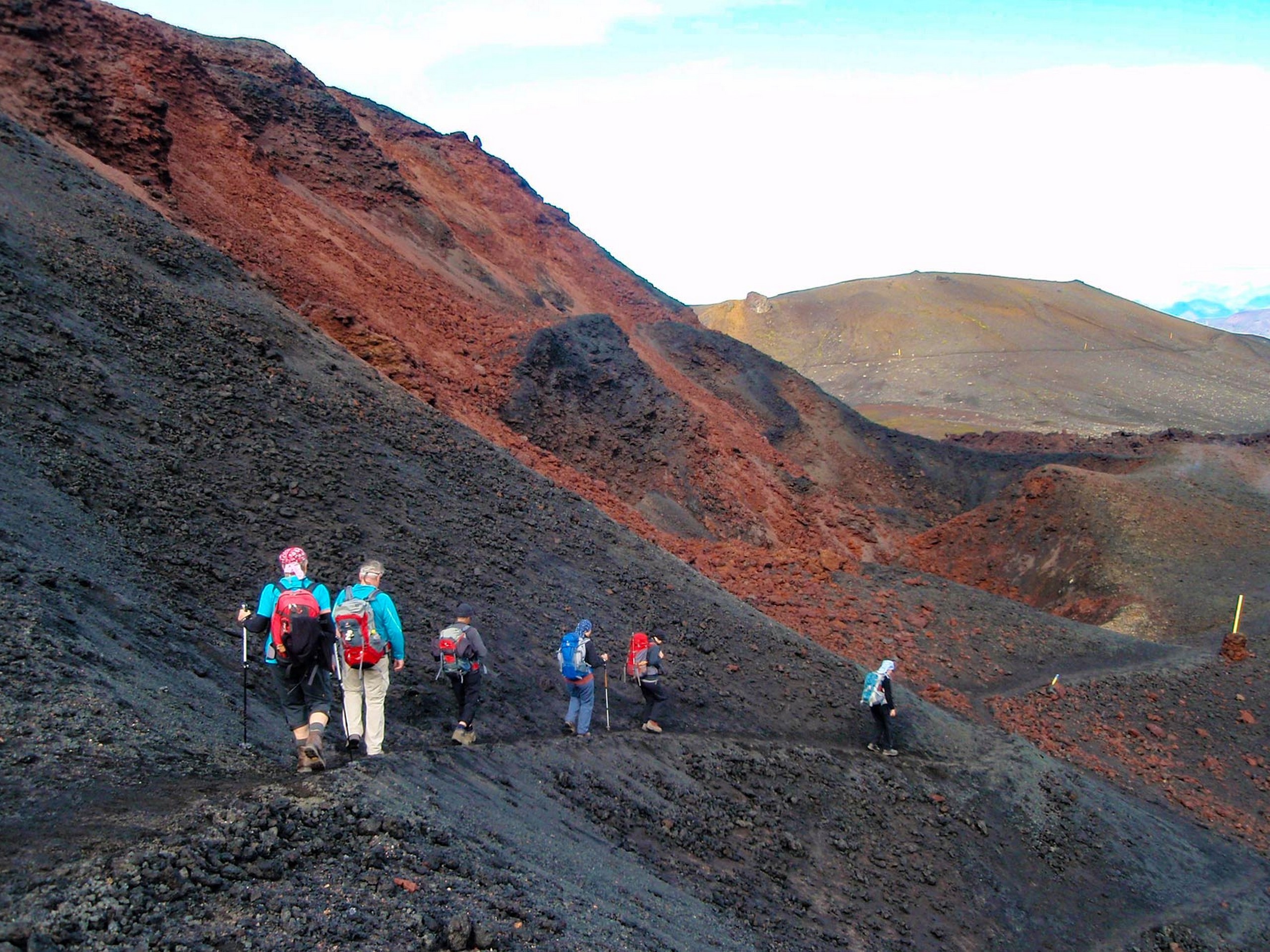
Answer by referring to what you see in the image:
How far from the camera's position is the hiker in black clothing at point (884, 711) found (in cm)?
1266

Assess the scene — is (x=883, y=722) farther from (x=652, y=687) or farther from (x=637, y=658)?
(x=637, y=658)

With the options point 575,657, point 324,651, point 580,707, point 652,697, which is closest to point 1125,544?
point 652,697

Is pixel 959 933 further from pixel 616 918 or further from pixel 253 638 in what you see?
pixel 253 638

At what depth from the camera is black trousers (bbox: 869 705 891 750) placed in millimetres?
12703

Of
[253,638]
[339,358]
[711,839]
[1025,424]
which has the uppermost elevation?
[1025,424]

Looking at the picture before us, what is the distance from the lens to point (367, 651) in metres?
6.62

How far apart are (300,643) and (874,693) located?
8781 millimetres

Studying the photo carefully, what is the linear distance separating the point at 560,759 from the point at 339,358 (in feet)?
29.9

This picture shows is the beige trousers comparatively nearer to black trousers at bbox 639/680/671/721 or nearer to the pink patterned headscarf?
the pink patterned headscarf

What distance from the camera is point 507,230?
38.8 metres

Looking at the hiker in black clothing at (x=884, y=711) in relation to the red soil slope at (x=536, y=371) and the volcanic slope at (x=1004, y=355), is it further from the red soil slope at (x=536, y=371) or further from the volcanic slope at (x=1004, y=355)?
the volcanic slope at (x=1004, y=355)

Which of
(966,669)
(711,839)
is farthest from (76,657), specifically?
(966,669)

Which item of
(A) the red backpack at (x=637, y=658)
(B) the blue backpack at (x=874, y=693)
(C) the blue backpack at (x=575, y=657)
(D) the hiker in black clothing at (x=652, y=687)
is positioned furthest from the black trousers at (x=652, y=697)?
(B) the blue backpack at (x=874, y=693)

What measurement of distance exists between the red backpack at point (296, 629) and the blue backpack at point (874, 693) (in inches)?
340
